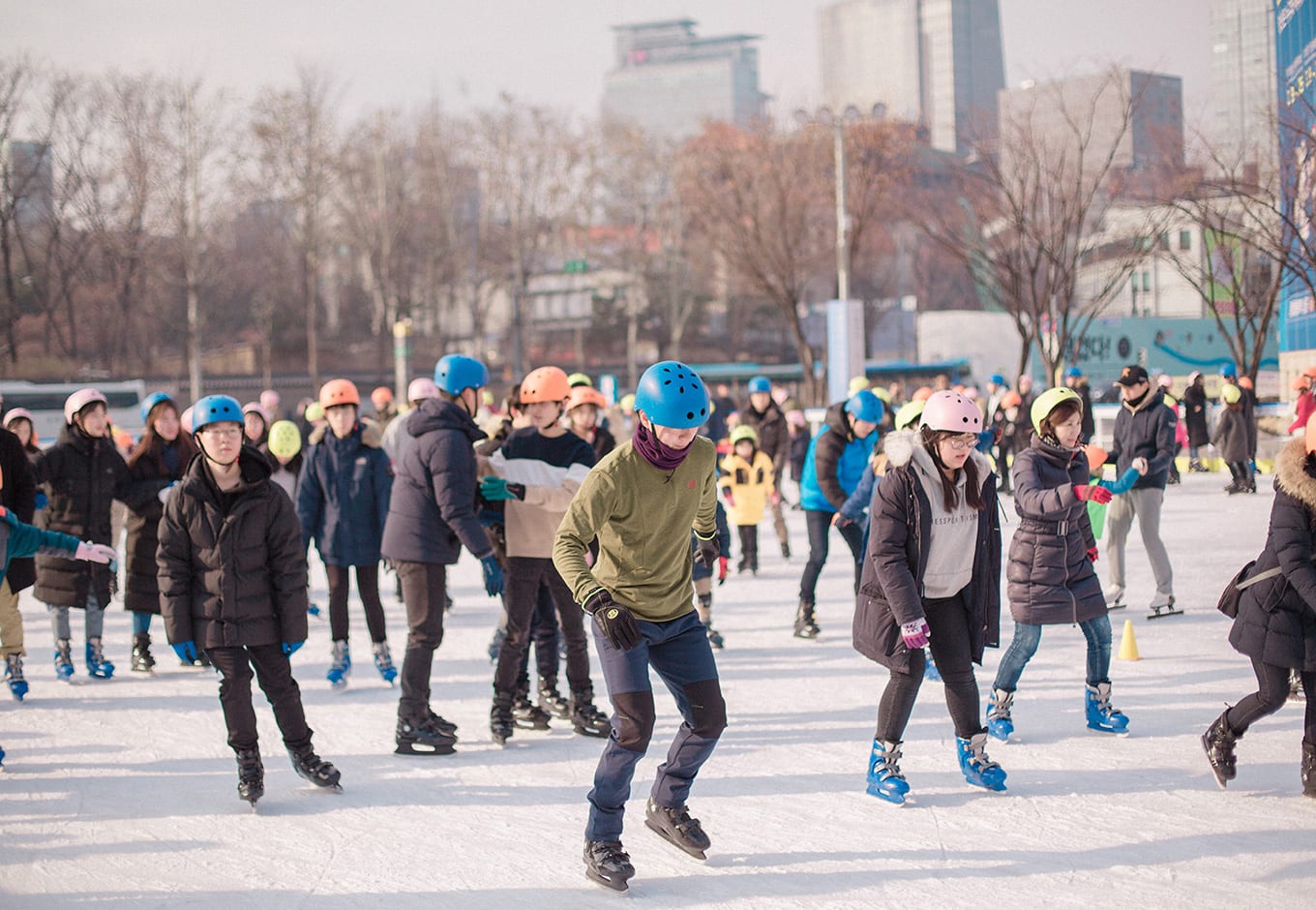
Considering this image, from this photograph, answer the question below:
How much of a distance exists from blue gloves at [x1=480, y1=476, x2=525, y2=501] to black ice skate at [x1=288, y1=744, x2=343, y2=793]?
4.62 ft

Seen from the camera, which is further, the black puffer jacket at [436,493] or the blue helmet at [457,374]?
the blue helmet at [457,374]

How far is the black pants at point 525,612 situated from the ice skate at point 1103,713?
2.48 metres

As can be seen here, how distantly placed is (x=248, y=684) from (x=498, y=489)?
4.83 ft

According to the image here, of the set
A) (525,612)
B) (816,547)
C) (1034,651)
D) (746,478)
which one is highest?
(746,478)

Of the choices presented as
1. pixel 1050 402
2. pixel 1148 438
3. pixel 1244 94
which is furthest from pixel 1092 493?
pixel 1244 94

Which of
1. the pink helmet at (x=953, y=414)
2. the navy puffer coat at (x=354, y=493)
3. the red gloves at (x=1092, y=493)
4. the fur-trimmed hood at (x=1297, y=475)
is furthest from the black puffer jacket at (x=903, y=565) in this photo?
the navy puffer coat at (x=354, y=493)

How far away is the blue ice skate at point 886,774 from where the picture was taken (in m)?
4.91

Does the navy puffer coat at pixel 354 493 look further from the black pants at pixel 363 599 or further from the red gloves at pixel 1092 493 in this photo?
the red gloves at pixel 1092 493

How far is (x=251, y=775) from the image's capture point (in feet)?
16.5

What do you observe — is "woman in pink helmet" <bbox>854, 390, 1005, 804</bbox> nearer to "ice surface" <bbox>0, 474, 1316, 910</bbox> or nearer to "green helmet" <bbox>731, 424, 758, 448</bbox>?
"ice surface" <bbox>0, 474, 1316, 910</bbox>

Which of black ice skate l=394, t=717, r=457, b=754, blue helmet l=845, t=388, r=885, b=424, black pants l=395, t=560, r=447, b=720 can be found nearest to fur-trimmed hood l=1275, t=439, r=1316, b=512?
black pants l=395, t=560, r=447, b=720

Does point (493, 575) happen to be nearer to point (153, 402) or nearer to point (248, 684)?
point (248, 684)

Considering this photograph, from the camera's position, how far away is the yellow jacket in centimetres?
1137

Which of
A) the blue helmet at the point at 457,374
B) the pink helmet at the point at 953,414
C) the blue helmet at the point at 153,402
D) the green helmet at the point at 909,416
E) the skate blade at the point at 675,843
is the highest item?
the blue helmet at the point at 457,374
